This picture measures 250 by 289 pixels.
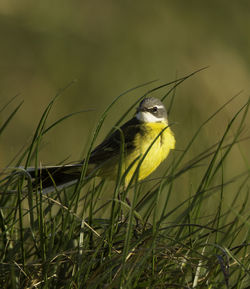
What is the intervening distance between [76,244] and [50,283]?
0.81 feet

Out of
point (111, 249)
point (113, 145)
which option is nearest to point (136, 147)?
point (113, 145)

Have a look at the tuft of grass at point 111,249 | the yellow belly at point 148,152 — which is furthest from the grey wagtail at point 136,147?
the tuft of grass at point 111,249

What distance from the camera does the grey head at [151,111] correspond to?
15.8ft

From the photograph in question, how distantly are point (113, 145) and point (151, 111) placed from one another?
1.68 ft

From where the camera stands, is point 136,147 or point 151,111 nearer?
point 136,147

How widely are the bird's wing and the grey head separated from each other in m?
0.07

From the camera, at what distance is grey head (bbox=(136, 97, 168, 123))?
15.8ft

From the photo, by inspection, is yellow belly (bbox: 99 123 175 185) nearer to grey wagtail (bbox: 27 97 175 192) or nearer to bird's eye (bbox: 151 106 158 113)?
grey wagtail (bbox: 27 97 175 192)

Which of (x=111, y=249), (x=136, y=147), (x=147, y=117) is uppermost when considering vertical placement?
(x=147, y=117)

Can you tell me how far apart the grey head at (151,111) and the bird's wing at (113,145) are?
0.24ft

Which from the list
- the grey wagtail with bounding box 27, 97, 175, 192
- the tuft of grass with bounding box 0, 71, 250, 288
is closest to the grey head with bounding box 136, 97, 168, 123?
the grey wagtail with bounding box 27, 97, 175, 192

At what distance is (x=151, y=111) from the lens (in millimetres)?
4883

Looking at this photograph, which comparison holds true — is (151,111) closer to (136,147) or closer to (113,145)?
(136,147)

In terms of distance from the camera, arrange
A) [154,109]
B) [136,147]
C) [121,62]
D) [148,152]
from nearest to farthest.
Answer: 1. [148,152]
2. [136,147]
3. [154,109]
4. [121,62]
